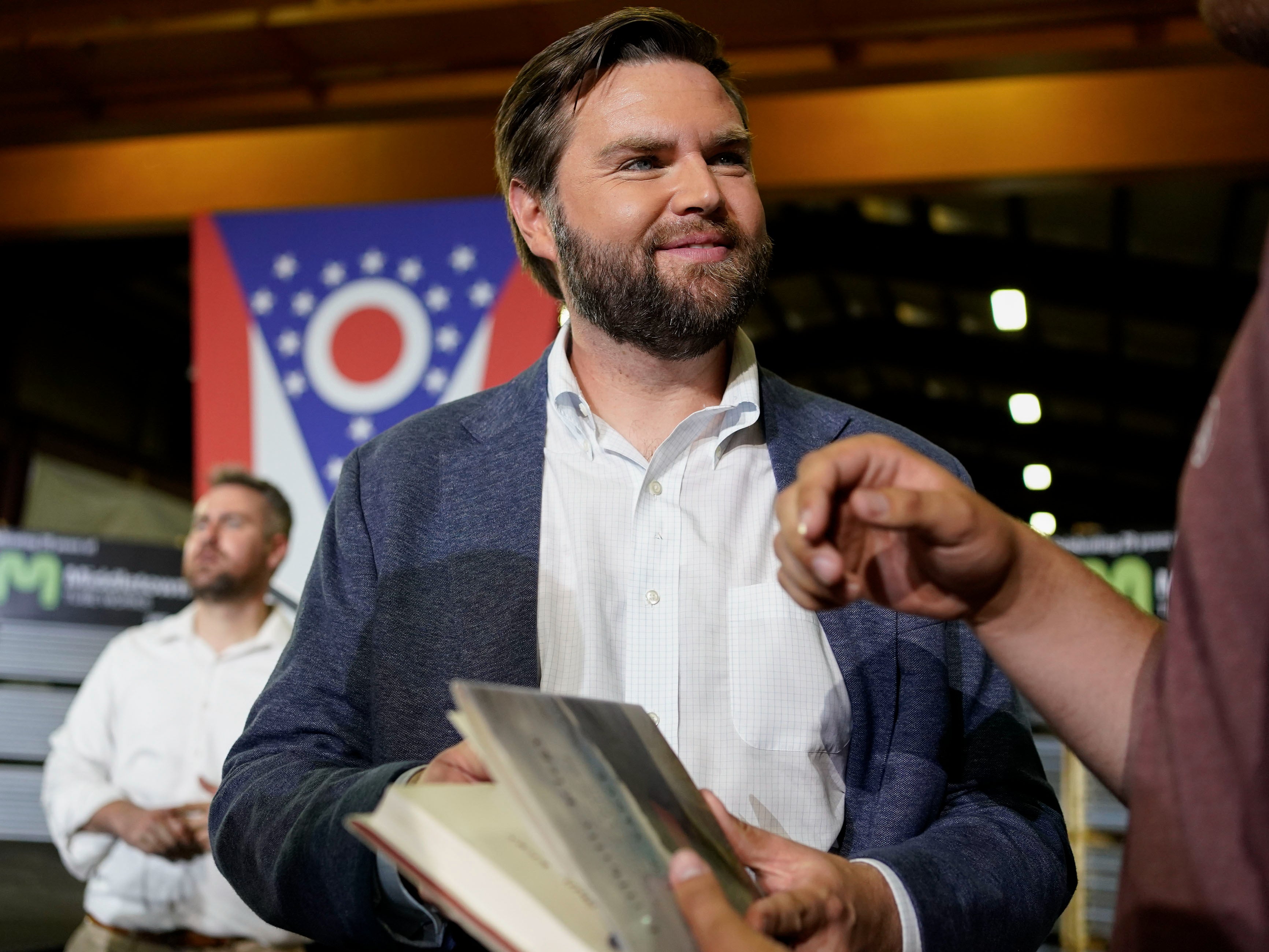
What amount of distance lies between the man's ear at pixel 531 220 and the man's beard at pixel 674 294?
21 centimetres

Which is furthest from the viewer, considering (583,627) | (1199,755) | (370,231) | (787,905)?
(370,231)

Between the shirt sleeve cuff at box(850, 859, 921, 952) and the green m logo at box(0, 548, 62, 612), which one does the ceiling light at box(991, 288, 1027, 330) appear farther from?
the shirt sleeve cuff at box(850, 859, 921, 952)

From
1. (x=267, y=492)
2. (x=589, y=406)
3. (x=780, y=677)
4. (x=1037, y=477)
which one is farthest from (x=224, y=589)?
(x=1037, y=477)

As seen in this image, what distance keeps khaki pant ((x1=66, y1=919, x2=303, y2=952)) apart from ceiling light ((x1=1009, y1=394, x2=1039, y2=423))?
780 cm

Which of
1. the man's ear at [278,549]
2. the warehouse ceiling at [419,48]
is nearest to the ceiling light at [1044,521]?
the warehouse ceiling at [419,48]

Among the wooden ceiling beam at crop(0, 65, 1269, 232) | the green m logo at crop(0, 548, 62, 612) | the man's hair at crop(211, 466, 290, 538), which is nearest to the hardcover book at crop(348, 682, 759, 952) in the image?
the man's hair at crop(211, 466, 290, 538)

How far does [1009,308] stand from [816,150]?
3.83 metres

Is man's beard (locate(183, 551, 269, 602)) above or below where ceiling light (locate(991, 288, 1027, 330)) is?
below

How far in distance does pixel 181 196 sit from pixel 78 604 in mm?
1883

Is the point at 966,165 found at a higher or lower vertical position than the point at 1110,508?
higher

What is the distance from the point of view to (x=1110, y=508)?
36.3 ft

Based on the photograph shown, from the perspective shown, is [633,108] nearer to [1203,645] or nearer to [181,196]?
[1203,645]

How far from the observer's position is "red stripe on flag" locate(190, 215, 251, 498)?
14.3ft

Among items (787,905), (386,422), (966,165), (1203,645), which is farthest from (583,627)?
(966,165)
